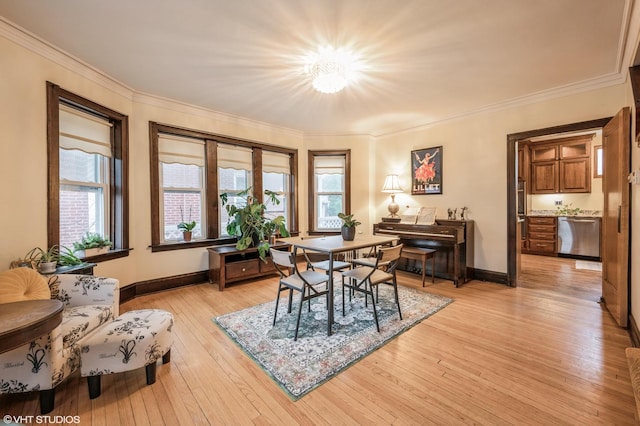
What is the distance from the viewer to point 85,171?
10.6ft

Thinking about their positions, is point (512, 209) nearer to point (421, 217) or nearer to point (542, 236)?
point (421, 217)

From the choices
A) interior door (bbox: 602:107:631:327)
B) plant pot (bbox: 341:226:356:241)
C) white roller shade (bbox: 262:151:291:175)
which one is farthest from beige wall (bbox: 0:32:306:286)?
interior door (bbox: 602:107:631:327)

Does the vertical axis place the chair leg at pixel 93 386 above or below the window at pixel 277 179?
below

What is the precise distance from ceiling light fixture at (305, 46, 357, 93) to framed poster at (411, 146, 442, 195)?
2487 millimetres

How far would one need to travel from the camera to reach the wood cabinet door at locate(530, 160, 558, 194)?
6.28m

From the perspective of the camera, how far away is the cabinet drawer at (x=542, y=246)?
19.9 ft

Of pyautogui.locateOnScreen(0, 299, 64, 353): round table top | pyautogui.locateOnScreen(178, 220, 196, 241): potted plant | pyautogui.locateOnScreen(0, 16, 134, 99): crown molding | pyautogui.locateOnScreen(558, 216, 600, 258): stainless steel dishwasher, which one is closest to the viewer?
pyautogui.locateOnScreen(0, 299, 64, 353): round table top

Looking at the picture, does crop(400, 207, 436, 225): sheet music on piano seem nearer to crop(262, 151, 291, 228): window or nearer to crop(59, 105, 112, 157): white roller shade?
crop(262, 151, 291, 228): window

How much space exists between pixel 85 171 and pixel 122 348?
248 centimetres

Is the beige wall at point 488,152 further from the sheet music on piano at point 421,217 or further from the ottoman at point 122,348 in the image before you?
the ottoman at point 122,348

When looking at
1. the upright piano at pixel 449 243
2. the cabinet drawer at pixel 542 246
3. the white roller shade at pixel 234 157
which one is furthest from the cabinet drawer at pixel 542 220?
the white roller shade at pixel 234 157

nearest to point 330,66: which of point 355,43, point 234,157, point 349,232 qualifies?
point 355,43

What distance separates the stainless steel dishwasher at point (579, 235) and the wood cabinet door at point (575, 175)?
757 millimetres

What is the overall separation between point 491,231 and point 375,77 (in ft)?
9.52
